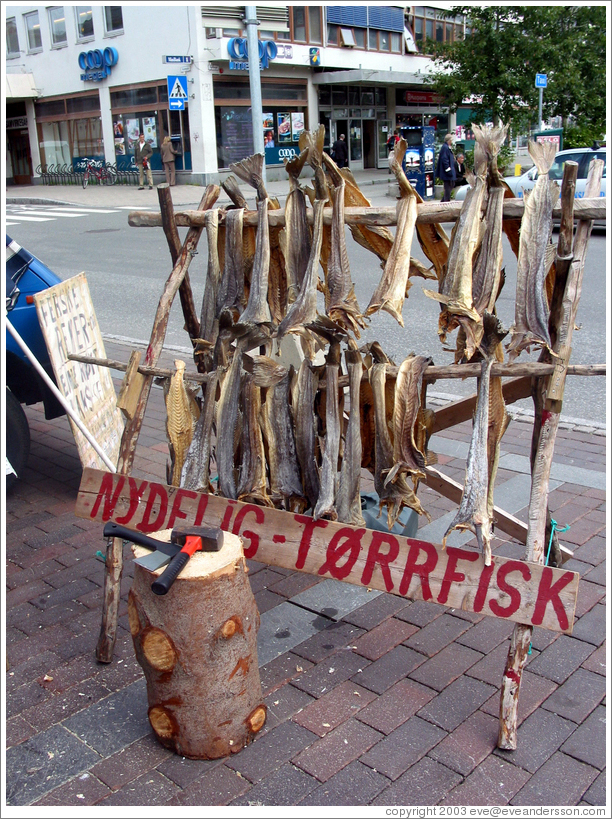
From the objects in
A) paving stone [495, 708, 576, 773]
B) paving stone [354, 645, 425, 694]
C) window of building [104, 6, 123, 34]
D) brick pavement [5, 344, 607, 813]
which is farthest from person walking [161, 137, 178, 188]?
paving stone [495, 708, 576, 773]

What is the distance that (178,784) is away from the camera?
252 cm

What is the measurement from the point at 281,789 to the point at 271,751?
0.61ft

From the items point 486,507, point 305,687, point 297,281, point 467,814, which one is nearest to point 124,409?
point 297,281

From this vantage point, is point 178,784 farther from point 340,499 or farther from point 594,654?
point 594,654

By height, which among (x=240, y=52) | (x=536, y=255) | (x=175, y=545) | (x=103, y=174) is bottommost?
(x=175, y=545)

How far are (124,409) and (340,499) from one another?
1.06 meters

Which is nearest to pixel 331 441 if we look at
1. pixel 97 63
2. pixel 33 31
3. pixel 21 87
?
pixel 97 63

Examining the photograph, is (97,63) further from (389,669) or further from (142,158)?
(389,669)

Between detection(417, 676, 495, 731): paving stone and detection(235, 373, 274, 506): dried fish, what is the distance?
1.00m

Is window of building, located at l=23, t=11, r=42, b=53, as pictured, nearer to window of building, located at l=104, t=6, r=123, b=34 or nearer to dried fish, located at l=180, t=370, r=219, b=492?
window of building, located at l=104, t=6, r=123, b=34

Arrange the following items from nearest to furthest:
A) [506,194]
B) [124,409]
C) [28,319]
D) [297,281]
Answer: [506,194], [297,281], [124,409], [28,319]

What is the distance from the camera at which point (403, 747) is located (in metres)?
2.63

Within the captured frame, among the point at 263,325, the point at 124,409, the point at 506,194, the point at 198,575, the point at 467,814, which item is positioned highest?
the point at 506,194

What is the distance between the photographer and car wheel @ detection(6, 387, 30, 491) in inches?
186
